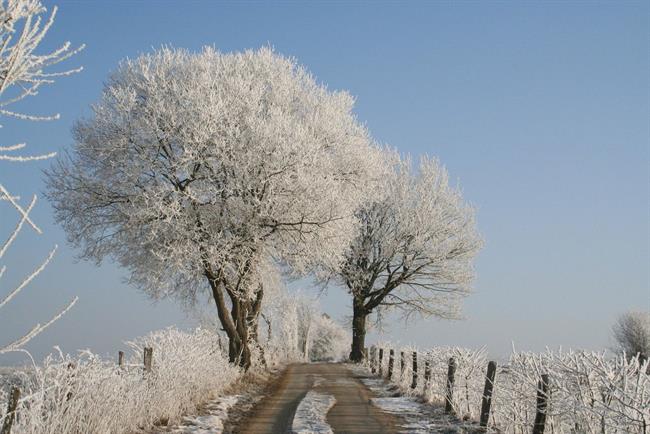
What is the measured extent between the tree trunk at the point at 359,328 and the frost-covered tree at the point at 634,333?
2438 centimetres

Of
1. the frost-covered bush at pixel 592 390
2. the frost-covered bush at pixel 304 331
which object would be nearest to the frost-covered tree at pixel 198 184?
the frost-covered bush at pixel 592 390

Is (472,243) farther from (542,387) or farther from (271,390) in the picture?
(542,387)

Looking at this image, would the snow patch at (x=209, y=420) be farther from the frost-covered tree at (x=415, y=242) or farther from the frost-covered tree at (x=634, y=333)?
the frost-covered tree at (x=634, y=333)

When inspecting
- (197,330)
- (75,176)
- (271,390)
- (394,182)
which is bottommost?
(271,390)

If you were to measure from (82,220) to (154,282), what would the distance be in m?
3.25

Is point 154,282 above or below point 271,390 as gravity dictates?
above

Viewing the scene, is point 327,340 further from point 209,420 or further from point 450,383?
point 209,420

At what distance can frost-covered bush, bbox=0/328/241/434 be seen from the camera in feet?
27.9

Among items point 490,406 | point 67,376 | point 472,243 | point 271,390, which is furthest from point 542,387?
point 472,243

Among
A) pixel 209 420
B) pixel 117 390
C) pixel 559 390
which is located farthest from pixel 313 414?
pixel 559 390

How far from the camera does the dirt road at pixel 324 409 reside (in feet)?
41.9

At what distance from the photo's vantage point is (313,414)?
14406mm

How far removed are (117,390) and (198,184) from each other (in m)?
11.1

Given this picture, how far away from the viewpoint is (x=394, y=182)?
35.6 meters
